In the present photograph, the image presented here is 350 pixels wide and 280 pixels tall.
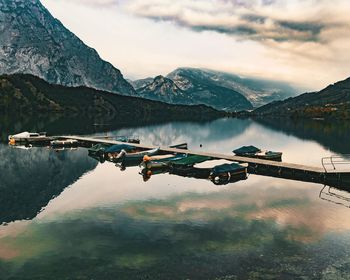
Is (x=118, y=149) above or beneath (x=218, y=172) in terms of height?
above

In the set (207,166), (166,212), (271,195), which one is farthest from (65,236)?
Result: (207,166)

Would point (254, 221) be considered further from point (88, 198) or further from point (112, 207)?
point (88, 198)

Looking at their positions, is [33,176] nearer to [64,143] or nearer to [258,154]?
[64,143]

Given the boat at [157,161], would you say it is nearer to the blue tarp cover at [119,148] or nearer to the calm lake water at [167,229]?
the calm lake water at [167,229]

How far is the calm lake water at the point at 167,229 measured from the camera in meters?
31.6

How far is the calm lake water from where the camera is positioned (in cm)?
3162

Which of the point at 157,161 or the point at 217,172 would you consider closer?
the point at 217,172

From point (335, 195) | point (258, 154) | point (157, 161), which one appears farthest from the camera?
point (258, 154)

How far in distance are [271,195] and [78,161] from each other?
157 feet

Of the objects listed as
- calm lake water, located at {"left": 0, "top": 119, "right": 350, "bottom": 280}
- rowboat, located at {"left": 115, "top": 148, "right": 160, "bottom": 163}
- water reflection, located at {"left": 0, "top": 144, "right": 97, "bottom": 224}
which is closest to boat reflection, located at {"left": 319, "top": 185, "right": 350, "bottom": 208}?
calm lake water, located at {"left": 0, "top": 119, "right": 350, "bottom": 280}

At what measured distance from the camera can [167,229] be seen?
134ft

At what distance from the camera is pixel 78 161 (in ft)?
287

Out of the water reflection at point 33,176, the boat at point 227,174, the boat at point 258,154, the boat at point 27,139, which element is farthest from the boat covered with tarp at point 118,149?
the boat at point 27,139

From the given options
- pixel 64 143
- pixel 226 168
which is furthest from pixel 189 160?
pixel 64 143
